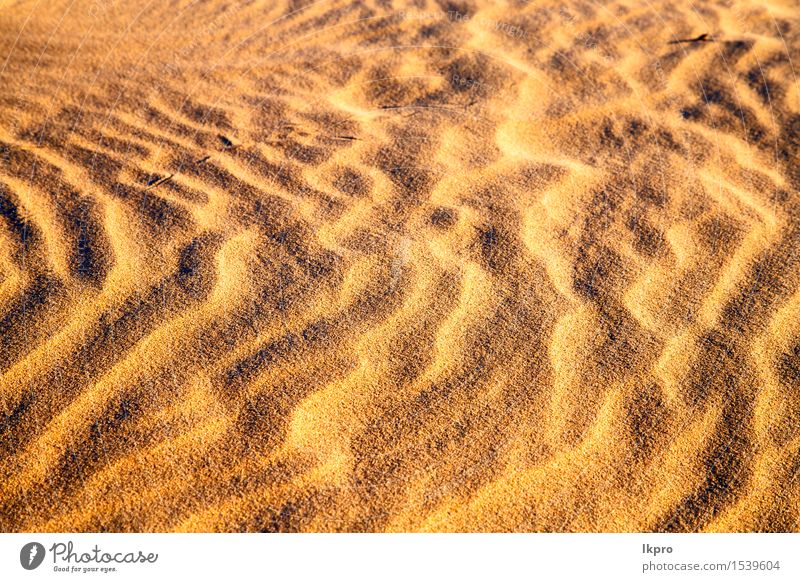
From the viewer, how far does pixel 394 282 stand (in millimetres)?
2330

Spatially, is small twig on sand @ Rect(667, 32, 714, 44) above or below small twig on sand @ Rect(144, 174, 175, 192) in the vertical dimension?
below

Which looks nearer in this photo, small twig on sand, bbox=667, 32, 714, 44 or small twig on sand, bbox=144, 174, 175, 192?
small twig on sand, bbox=144, 174, 175, 192

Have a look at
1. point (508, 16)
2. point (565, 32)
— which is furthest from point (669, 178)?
point (508, 16)

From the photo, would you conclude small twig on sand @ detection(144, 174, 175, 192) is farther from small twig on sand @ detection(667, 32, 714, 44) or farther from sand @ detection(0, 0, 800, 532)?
small twig on sand @ detection(667, 32, 714, 44)

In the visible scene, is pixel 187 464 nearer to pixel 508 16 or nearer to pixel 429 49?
pixel 429 49
